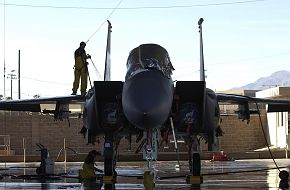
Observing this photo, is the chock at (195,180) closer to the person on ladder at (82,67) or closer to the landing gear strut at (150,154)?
the landing gear strut at (150,154)

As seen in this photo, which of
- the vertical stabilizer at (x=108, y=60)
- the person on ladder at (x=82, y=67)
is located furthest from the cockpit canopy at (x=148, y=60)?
the vertical stabilizer at (x=108, y=60)

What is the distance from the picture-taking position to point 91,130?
1351 cm

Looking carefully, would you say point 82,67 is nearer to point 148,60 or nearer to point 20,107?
point 148,60

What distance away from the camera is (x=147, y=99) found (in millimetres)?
10867

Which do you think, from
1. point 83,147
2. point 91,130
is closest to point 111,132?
point 91,130

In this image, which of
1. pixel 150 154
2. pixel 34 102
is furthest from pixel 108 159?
pixel 34 102

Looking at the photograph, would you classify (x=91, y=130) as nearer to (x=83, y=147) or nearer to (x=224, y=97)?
(x=224, y=97)

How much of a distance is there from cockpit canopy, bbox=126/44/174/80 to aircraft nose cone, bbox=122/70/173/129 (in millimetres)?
916

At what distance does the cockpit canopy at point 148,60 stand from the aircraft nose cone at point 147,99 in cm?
92

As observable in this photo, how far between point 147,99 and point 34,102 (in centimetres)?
815

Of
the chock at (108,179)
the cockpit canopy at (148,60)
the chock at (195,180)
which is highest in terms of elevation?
the cockpit canopy at (148,60)

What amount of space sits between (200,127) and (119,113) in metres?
1.78

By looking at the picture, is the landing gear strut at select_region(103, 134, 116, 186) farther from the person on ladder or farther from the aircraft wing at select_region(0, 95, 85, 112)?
the aircraft wing at select_region(0, 95, 85, 112)

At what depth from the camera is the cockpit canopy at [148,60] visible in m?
12.8
